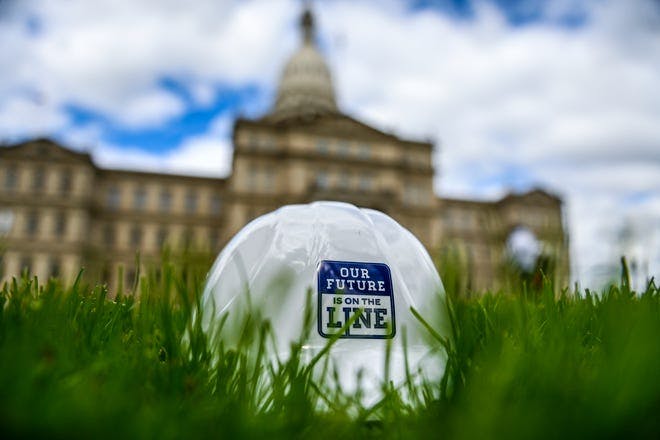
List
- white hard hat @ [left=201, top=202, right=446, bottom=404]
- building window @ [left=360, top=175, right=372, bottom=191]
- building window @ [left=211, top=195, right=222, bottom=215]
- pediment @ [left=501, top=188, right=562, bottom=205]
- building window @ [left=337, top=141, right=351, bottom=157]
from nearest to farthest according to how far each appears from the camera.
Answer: white hard hat @ [left=201, top=202, right=446, bottom=404]
building window @ [left=337, top=141, right=351, bottom=157]
building window @ [left=360, top=175, right=372, bottom=191]
building window @ [left=211, top=195, right=222, bottom=215]
pediment @ [left=501, top=188, right=562, bottom=205]

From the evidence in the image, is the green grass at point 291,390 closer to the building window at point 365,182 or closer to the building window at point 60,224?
the building window at point 365,182

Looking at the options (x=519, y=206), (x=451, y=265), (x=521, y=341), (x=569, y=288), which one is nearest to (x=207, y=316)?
(x=451, y=265)

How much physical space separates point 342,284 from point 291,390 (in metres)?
0.53

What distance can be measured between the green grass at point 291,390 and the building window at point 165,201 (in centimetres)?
4678

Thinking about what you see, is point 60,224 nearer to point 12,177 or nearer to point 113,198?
point 113,198

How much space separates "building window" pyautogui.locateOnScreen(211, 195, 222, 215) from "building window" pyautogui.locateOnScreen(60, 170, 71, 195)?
41.9ft

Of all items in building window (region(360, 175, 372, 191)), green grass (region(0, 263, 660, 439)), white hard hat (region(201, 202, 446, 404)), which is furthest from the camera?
building window (region(360, 175, 372, 191))

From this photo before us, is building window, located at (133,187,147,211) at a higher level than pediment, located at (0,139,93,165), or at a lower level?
lower

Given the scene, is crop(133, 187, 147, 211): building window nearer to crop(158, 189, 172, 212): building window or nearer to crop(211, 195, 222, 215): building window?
crop(158, 189, 172, 212): building window

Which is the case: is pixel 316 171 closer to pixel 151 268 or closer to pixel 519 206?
pixel 519 206

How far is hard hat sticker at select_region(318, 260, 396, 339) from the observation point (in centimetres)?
131

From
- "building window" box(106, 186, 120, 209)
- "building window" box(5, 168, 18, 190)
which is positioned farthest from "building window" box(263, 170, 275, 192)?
"building window" box(5, 168, 18, 190)

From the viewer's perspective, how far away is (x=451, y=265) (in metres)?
1.16

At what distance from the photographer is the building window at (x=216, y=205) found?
4606cm
